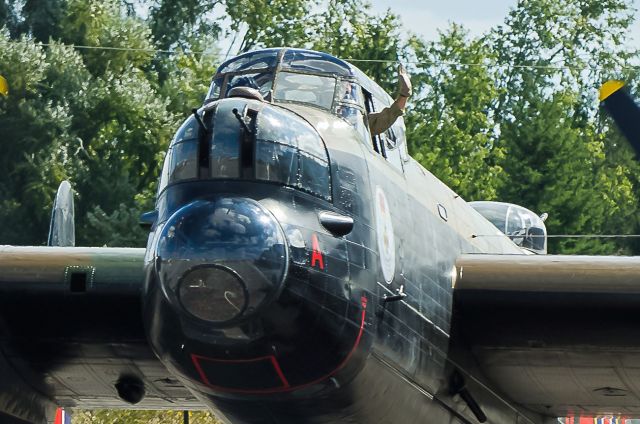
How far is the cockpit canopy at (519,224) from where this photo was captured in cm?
1986

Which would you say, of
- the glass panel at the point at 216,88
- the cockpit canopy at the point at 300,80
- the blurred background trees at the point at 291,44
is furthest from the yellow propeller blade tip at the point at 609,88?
the blurred background trees at the point at 291,44

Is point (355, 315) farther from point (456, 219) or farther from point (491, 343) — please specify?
point (456, 219)

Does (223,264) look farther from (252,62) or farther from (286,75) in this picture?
(252,62)

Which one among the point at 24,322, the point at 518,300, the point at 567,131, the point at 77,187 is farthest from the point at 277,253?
the point at 567,131

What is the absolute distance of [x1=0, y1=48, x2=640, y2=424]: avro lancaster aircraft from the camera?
1109 cm

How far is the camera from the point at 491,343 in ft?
45.9

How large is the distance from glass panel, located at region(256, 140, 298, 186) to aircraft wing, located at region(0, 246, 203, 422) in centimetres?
287

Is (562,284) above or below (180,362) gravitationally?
above

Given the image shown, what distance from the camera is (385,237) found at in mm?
12469

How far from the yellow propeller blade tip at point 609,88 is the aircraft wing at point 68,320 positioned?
5.22 meters

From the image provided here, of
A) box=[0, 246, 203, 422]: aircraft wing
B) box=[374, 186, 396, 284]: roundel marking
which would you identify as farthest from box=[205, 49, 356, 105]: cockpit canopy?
box=[0, 246, 203, 422]: aircraft wing

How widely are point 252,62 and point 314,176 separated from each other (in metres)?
2.09

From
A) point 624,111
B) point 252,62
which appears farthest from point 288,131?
point 624,111

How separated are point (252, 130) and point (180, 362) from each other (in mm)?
1806
